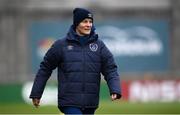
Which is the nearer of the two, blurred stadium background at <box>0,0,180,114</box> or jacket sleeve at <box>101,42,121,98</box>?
jacket sleeve at <box>101,42,121,98</box>

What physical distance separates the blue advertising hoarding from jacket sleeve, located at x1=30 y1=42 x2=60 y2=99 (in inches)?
1195

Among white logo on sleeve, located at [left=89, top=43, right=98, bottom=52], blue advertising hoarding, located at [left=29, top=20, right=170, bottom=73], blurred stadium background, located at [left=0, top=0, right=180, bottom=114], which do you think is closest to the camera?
white logo on sleeve, located at [left=89, top=43, right=98, bottom=52]

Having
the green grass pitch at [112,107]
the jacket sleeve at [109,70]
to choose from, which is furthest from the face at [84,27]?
the green grass pitch at [112,107]

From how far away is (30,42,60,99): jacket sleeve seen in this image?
36.1 feet

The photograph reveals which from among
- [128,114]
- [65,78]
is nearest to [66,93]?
[65,78]

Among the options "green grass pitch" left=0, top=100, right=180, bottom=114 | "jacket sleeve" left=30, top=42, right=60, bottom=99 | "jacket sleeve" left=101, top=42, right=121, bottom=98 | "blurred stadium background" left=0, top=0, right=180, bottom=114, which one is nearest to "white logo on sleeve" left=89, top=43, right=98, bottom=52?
"jacket sleeve" left=101, top=42, right=121, bottom=98

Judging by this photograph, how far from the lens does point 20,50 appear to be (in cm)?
4212

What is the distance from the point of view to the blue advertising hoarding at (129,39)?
41750 mm

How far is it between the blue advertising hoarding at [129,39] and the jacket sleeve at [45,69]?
3034 cm

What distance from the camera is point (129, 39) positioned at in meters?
42.2

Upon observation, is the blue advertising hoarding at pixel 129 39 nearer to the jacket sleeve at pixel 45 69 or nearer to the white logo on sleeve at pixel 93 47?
the jacket sleeve at pixel 45 69

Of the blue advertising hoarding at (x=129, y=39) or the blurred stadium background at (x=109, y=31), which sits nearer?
the blurred stadium background at (x=109, y=31)

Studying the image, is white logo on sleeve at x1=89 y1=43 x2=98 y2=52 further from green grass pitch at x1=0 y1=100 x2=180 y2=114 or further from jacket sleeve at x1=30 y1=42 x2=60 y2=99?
green grass pitch at x1=0 y1=100 x2=180 y2=114

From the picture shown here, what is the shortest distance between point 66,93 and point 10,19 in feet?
101
